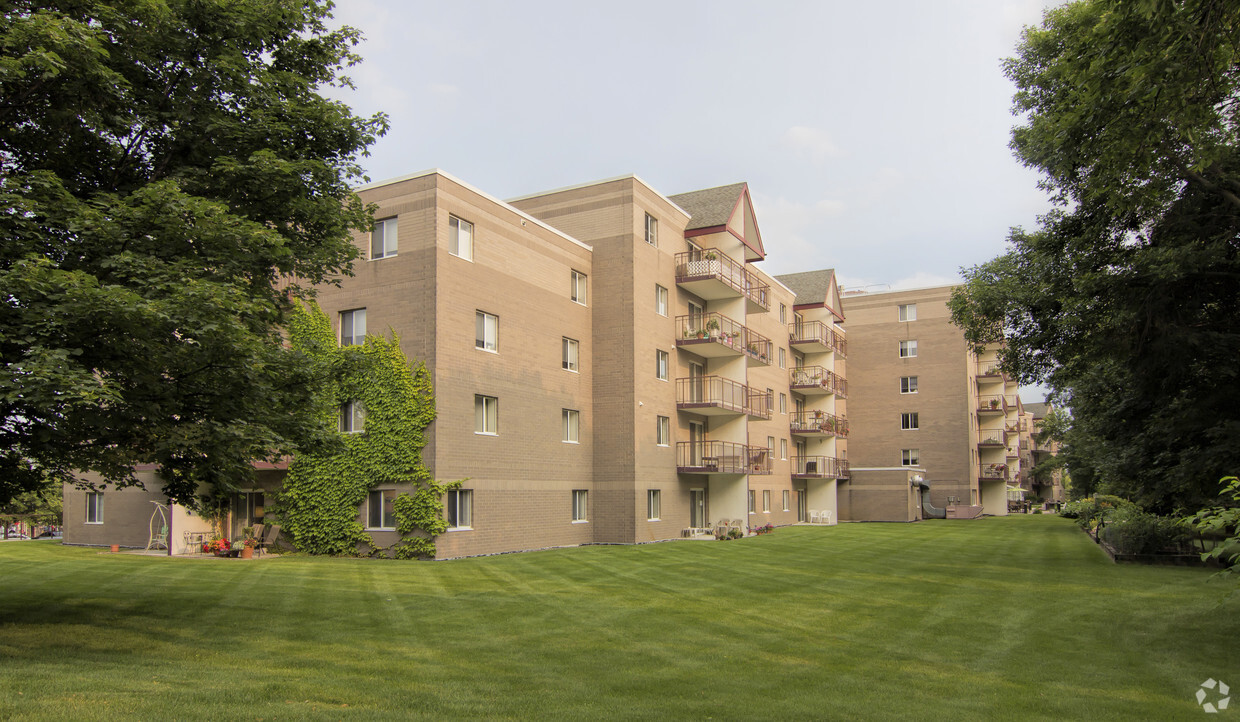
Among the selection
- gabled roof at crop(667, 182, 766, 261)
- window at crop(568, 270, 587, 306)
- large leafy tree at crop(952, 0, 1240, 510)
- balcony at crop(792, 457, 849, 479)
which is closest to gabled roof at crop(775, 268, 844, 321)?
balcony at crop(792, 457, 849, 479)

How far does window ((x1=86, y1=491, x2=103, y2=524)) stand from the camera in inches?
1250

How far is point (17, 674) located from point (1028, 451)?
127008mm

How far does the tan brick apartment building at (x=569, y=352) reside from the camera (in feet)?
81.0

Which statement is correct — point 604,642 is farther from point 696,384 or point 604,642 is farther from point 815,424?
point 815,424

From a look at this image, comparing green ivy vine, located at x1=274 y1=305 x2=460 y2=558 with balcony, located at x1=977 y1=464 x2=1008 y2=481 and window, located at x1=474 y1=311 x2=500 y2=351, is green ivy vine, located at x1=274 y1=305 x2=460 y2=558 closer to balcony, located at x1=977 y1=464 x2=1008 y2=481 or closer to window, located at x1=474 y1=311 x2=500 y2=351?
window, located at x1=474 y1=311 x2=500 y2=351

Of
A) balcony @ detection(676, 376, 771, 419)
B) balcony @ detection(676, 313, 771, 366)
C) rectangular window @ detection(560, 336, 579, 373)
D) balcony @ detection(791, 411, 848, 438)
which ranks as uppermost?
balcony @ detection(676, 313, 771, 366)

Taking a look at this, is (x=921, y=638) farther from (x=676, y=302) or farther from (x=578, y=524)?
(x=676, y=302)

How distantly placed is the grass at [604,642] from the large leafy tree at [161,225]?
2.64 m

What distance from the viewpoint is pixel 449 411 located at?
24328 millimetres

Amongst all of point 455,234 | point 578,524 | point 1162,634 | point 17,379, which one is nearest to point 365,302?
point 455,234

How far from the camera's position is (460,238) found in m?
25.3

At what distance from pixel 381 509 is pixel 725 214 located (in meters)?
19.5

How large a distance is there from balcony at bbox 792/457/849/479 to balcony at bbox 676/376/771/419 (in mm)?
12709

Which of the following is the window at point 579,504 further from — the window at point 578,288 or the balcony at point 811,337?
the balcony at point 811,337
